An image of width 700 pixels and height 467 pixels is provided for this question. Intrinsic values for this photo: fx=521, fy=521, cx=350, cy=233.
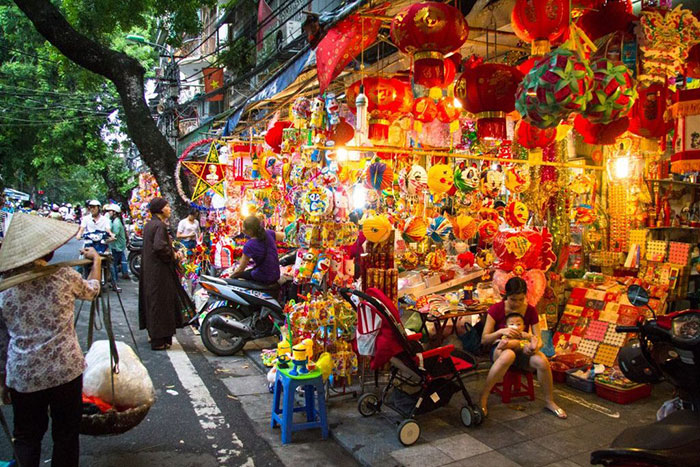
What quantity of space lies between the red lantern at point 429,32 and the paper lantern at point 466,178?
1926 mm

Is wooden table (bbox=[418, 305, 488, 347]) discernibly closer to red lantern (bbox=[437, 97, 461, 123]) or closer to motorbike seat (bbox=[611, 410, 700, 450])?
red lantern (bbox=[437, 97, 461, 123])

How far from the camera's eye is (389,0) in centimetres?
486

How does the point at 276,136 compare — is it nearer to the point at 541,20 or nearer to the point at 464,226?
the point at 464,226

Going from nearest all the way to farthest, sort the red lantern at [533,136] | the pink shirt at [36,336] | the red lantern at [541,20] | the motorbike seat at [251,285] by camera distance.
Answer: the pink shirt at [36,336]
the red lantern at [541,20]
the red lantern at [533,136]
the motorbike seat at [251,285]

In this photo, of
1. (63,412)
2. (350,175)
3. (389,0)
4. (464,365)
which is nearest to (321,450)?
(464,365)

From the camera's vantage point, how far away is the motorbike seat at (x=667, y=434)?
8.35ft

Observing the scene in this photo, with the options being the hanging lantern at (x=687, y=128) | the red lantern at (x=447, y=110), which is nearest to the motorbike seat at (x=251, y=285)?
the red lantern at (x=447, y=110)

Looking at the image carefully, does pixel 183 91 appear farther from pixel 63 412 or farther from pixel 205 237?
pixel 63 412

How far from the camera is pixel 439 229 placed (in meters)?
6.42

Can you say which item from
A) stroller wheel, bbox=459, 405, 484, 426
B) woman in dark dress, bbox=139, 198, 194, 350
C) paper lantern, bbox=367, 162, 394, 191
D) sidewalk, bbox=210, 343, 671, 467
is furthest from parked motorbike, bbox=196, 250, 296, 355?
stroller wheel, bbox=459, 405, 484, 426

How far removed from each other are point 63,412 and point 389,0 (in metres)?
4.26

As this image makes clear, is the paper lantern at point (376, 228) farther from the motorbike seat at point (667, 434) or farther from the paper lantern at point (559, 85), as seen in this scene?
the motorbike seat at point (667, 434)


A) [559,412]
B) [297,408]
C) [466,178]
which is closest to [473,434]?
A: [559,412]

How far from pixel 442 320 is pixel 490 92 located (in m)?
2.95
